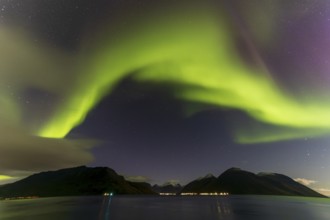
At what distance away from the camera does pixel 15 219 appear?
131625 millimetres

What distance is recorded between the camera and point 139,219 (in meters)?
128

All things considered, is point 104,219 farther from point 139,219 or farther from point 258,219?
point 258,219

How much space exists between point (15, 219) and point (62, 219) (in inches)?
869

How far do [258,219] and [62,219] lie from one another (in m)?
91.3

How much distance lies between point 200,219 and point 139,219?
2683 cm

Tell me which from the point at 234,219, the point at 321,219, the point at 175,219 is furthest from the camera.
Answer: the point at 321,219

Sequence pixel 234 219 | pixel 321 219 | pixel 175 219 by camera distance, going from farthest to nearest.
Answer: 1. pixel 321 219
2. pixel 234 219
3. pixel 175 219

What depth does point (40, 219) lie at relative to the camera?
128500 mm

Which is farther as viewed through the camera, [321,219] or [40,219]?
[321,219]

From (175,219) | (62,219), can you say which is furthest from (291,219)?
(62,219)

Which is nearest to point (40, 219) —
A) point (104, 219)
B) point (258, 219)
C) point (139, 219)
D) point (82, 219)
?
point (82, 219)

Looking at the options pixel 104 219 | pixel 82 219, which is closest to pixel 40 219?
pixel 82 219

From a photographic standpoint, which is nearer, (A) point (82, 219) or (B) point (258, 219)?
(A) point (82, 219)

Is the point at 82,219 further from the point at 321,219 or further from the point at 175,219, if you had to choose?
the point at 321,219
